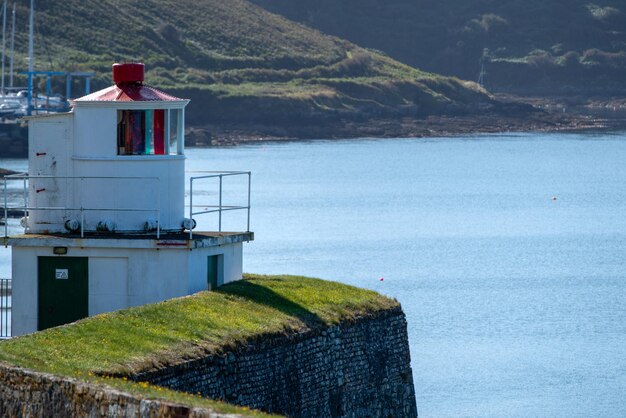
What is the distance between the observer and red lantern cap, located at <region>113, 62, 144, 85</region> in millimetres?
16719

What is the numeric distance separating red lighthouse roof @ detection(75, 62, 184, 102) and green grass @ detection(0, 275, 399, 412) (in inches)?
90.6

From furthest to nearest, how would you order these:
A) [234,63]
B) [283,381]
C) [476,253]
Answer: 1. [234,63]
2. [476,253]
3. [283,381]

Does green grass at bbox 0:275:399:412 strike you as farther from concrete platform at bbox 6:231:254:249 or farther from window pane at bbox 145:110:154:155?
window pane at bbox 145:110:154:155

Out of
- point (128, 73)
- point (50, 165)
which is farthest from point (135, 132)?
point (50, 165)

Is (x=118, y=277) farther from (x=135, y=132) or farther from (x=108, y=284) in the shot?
(x=135, y=132)

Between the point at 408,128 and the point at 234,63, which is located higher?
the point at 234,63

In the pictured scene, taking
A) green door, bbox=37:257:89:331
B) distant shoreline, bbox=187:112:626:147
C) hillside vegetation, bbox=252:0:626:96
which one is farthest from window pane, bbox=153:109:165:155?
hillside vegetation, bbox=252:0:626:96

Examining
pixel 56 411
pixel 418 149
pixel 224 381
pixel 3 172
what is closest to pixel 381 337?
pixel 224 381

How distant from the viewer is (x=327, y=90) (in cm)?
13388

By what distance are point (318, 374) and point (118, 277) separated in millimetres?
2397

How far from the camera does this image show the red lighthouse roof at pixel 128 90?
54.4 ft

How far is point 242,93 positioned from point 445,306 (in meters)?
86.4

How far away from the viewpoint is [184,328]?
14.5 m

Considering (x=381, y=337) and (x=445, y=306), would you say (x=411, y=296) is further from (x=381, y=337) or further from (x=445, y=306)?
(x=381, y=337)
